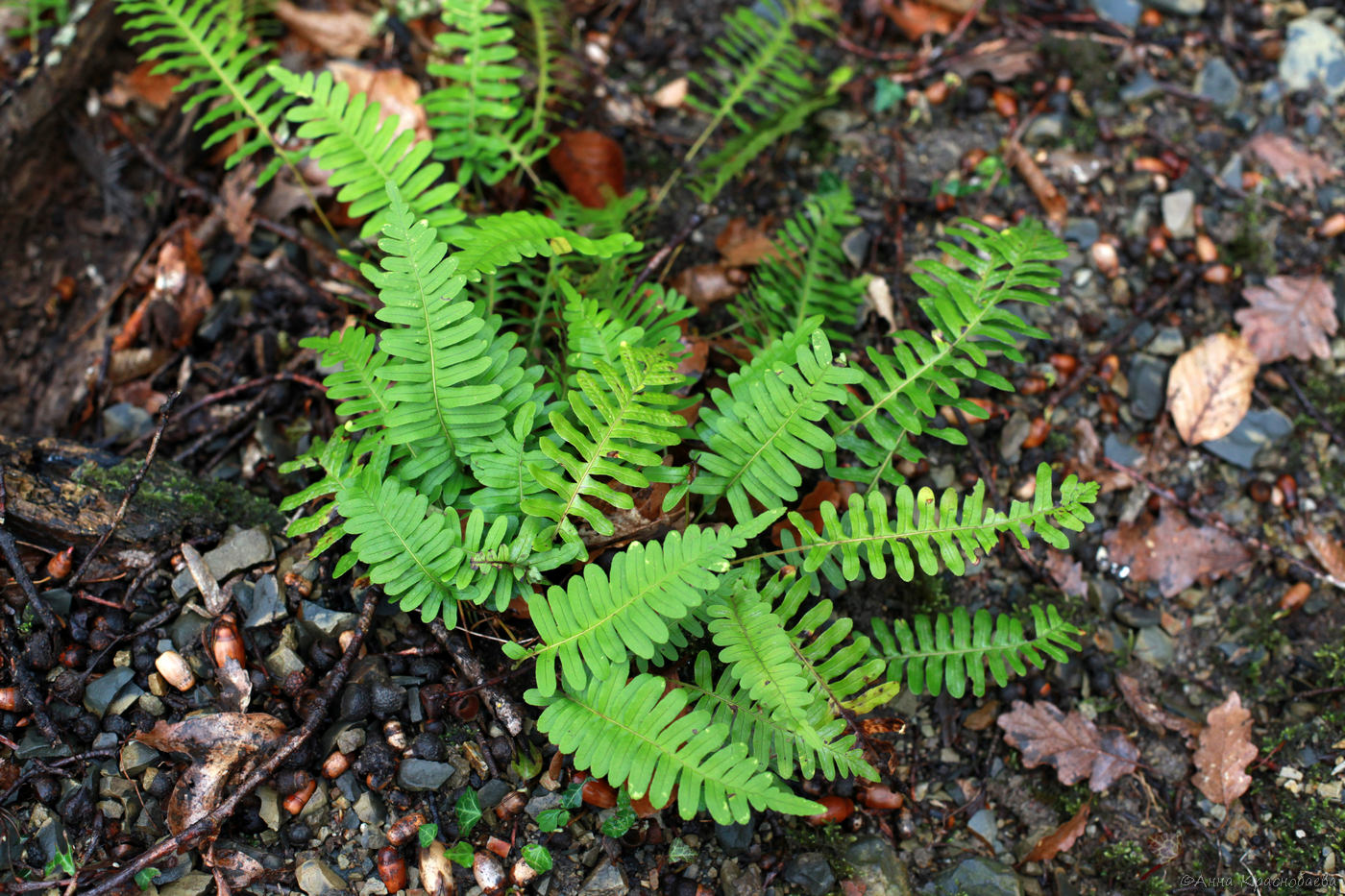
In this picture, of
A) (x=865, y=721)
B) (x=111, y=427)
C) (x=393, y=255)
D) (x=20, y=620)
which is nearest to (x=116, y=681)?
(x=20, y=620)

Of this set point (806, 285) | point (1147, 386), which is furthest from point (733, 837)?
point (1147, 386)

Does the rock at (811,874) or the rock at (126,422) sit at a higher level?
the rock at (126,422)

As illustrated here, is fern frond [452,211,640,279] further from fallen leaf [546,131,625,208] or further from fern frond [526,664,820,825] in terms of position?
fern frond [526,664,820,825]

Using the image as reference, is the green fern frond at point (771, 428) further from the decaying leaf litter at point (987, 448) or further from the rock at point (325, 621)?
the rock at point (325, 621)

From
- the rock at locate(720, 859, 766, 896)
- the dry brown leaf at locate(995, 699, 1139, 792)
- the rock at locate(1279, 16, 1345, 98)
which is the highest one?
the rock at locate(1279, 16, 1345, 98)

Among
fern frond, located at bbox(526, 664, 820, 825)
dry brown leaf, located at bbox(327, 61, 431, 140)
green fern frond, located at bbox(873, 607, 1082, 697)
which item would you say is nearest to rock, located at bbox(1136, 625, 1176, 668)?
green fern frond, located at bbox(873, 607, 1082, 697)

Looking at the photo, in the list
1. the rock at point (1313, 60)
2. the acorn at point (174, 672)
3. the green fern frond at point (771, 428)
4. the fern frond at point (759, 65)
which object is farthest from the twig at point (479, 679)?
the rock at point (1313, 60)
